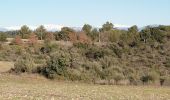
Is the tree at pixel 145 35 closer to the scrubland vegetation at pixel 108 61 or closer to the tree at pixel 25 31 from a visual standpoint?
the scrubland vegetation at pixel 108 61

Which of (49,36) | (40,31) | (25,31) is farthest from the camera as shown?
(25,31)

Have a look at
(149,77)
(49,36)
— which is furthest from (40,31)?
(149,77)

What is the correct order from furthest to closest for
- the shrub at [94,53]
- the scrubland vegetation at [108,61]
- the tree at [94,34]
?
the tree at [94,34]
the shrub at [94,53]
the scrubland vegetation at [108,61]

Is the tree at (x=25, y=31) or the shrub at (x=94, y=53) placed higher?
the tree at (x=25, y=31)

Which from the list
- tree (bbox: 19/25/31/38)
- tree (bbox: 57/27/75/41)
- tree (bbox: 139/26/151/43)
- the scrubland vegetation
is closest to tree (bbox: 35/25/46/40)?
tree (bbox: 19/25/31/38)

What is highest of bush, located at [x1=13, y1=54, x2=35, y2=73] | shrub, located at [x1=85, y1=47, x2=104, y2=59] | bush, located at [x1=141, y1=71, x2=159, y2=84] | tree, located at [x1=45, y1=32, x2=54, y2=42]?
tree, located at [x1=45, y1=32, x2=54, y2=42]

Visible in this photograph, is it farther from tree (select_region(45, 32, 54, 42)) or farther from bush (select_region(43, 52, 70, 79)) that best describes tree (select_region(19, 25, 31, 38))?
bush (select_region(43, 52, 70, 79))

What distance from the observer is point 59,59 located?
44.6 meters

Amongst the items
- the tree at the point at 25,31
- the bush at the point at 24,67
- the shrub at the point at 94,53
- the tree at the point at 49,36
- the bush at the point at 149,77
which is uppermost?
the tree at the point at 25,31

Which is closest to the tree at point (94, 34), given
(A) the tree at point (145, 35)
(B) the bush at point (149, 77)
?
(A) the tree at point (145, 35)

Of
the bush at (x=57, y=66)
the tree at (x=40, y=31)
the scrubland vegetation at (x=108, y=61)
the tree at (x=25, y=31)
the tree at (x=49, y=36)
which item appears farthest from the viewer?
the tree at (x=25, y=31)

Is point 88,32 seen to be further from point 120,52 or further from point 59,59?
point 59,59

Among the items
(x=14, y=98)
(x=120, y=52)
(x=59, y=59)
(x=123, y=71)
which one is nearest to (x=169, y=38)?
(x=120, y=52)

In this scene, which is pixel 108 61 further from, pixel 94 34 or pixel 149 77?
pixel 94 34
